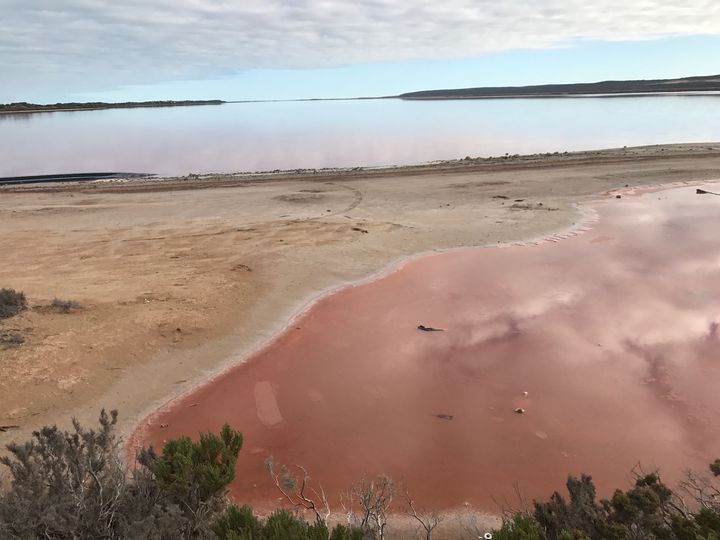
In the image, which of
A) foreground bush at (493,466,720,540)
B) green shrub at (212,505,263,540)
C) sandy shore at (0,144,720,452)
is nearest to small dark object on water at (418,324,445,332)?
sandy shore at (0,144,720,452)

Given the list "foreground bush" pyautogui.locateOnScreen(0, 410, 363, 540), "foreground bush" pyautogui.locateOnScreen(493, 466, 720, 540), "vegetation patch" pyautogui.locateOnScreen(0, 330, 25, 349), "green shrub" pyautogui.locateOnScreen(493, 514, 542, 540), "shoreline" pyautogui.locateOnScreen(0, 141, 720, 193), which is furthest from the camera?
"shoreline" pyautogui.locateOnScreen(0, 141, 720, 193)

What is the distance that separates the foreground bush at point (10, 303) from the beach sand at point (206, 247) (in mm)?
205

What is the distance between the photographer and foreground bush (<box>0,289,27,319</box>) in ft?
30.1

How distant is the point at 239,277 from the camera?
1211 centimetres

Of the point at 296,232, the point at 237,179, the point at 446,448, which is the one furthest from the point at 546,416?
the point at 237,179

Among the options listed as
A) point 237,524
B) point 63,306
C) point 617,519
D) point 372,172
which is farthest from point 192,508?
point 372,172

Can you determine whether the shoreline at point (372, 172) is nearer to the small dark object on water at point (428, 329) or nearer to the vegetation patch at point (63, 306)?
the vegetation patch at point (63, 306)

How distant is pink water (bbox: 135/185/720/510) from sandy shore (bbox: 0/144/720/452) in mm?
1072

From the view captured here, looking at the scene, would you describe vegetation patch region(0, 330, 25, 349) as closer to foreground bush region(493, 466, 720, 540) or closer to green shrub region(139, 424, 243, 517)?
green shrub region(139, 424, 243, 517)

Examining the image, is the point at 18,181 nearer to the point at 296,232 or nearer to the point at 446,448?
the point at 296,232

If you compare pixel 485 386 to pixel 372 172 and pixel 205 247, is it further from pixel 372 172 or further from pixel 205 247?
pixel 372 172

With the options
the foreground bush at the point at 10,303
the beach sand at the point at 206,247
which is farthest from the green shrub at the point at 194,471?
the foreground bush at the point at 10,303

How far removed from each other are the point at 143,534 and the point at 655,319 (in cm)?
963

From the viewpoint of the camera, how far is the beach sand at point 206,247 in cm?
809
